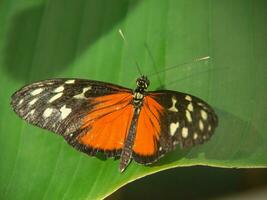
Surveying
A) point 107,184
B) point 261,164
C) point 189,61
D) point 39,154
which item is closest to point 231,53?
point 189,61

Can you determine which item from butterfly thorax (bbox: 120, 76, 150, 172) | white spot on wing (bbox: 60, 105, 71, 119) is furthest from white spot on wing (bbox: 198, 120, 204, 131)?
white spot on wing (bbox: 60, 105, 71, 119)

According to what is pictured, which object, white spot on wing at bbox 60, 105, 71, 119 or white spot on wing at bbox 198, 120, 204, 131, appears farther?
white spot on wing at bbox 60, 105, 71, 119

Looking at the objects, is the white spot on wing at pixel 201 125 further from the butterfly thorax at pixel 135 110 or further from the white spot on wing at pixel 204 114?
the butterfly thorax at pixel 135 110

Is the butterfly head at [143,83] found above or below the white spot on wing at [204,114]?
above

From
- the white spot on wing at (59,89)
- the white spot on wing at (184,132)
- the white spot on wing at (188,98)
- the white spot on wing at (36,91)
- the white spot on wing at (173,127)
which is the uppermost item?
the white spot on wing at (59,89)

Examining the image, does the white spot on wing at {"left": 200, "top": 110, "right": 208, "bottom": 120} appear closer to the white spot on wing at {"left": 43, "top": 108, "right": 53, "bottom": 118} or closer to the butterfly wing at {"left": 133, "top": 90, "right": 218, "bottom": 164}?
the butterfly wing at {"left": 133, "top": 90, "right": 218, "bottom": 164}

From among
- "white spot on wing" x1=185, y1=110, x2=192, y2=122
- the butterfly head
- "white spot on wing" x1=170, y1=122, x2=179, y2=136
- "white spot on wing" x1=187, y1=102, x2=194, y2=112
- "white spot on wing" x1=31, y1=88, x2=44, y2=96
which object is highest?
the butterfly head

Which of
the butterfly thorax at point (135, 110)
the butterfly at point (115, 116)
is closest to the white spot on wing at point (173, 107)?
the butterfly at point (115, 116)
